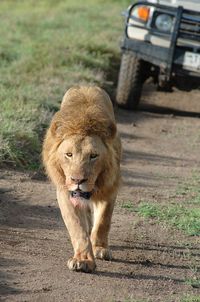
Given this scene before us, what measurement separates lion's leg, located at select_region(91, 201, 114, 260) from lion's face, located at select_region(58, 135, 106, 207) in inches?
14.5

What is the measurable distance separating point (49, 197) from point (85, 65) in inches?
243

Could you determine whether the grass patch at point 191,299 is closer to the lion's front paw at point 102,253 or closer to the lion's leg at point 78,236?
the lion's leg at point 78,236

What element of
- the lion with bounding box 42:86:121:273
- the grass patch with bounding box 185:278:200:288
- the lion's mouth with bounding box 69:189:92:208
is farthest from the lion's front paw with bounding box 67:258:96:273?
the grass patch with bounding box 185:278:200:288

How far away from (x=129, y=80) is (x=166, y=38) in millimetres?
889

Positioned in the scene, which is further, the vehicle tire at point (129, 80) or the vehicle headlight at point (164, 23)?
the vehicle tire at point (129, 80)

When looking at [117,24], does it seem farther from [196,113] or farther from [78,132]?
[78,132]

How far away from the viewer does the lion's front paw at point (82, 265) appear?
545cm

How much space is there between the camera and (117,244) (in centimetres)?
637

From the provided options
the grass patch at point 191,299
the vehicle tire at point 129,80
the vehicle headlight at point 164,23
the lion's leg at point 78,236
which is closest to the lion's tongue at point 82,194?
the lion's leg at point 78,236

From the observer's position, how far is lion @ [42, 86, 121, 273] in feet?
18.1

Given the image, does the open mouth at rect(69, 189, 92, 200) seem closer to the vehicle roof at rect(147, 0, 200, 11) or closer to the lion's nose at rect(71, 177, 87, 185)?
the lion's nose at rect(71, 177, 87, 185)

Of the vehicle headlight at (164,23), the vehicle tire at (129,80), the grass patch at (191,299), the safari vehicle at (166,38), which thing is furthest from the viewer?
the vehicle tire at (129,80)

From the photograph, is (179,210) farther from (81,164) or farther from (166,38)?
(166,38)

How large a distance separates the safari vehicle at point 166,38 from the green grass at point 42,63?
1048mm
